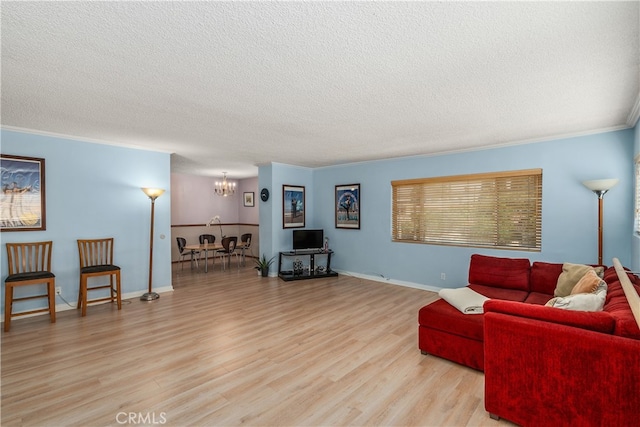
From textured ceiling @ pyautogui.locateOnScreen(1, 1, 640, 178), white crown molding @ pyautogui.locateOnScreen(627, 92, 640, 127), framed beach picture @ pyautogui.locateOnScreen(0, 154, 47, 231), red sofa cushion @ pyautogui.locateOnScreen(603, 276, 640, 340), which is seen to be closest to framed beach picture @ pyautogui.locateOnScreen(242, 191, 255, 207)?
textured ceiling @ pyautogui.locateOnScreen(1, 1, 640, 178)

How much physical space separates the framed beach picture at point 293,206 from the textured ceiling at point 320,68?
2787 millimetres

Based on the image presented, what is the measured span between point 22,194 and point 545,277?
6.50 m

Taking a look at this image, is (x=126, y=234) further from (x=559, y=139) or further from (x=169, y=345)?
(x=559, y=139)

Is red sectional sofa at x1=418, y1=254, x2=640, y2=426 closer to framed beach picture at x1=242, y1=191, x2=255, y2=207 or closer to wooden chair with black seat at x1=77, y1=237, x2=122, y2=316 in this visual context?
wooden chair with black seat at x1=77, y1=237, x2=122, y2=316

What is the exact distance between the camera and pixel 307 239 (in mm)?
6520

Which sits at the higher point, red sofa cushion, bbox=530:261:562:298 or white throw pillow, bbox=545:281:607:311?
white throw pillow, bbox=545:281:607:311

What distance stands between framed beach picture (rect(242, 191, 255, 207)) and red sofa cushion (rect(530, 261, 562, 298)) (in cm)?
745

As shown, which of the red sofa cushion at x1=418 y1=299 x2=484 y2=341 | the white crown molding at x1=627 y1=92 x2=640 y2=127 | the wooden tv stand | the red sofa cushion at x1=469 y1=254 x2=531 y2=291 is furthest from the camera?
the wooden tv stand

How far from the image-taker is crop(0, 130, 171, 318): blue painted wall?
13.2 feet

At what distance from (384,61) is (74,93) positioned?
2.68 m

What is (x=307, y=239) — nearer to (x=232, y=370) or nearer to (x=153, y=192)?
(x=153, y=192)

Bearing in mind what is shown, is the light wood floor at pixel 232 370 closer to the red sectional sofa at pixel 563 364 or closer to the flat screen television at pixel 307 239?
the red sectional sofa at pixel 563 364

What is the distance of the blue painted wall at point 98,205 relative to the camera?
4020mm

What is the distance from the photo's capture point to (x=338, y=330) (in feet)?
11.5
